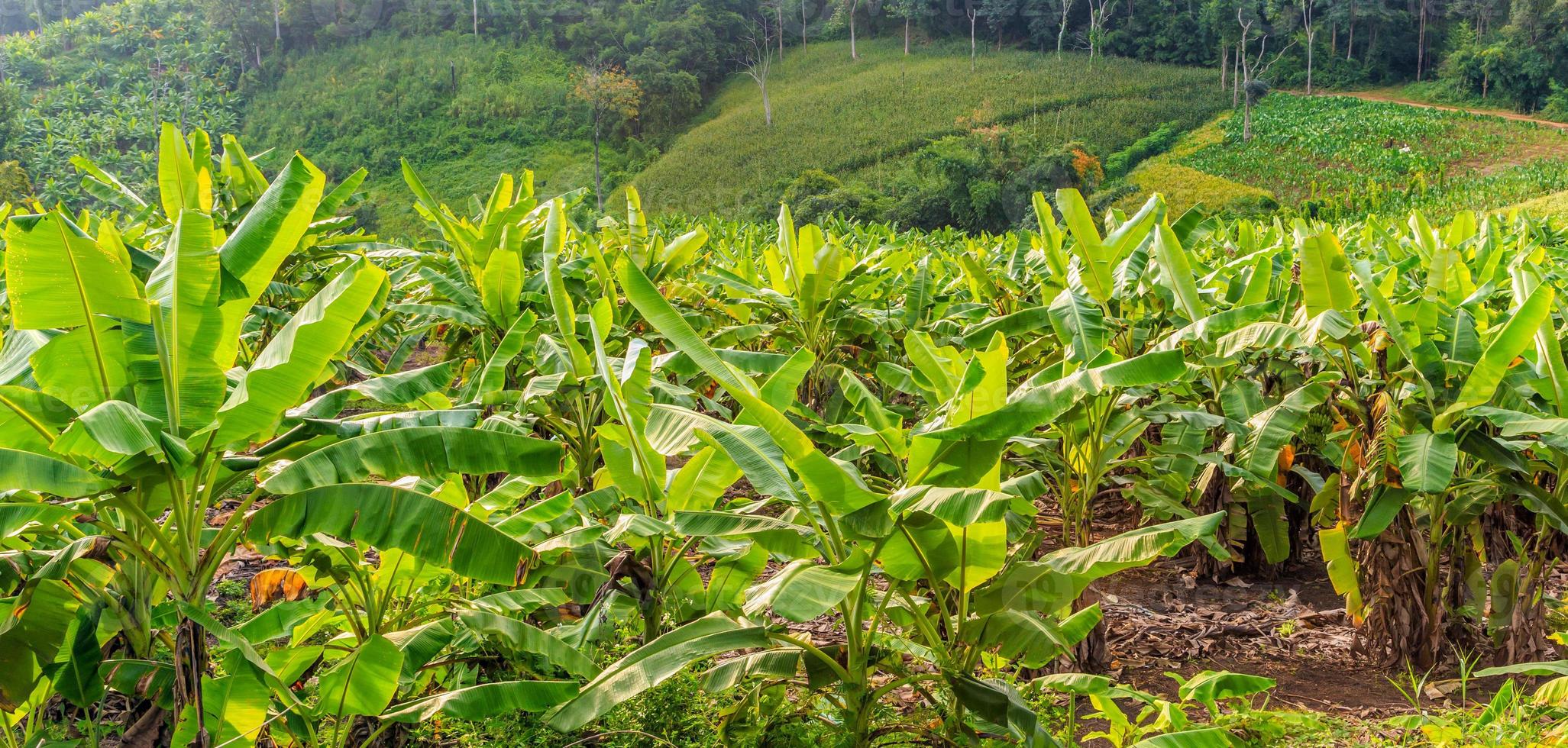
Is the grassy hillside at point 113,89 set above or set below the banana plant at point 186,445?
above

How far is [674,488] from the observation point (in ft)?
9.21

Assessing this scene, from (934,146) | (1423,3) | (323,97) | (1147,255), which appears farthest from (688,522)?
(1423,3)

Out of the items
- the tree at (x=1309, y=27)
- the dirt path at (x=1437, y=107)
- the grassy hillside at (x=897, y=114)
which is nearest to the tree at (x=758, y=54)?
the grassy hillside at (x=897, y=114)

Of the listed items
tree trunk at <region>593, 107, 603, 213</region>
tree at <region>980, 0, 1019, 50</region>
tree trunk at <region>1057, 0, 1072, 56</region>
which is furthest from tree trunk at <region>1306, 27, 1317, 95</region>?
tree trunk at <region>593, 107, 603, 213</region>

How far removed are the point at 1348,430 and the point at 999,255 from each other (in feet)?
13.1

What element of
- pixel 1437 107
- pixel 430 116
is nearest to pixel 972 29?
pixel 1437 107

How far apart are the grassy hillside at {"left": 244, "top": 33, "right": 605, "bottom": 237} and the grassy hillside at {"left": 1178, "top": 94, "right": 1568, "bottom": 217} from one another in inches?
1225

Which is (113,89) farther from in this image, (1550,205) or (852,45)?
(1550,205)

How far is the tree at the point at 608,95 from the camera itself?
52.3m

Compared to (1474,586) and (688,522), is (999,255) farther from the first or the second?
(688,522)

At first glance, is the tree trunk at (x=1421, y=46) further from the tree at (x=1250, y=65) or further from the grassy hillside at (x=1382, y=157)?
the grassy hillside at (x=1382, y=157)

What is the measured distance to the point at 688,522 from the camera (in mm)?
2385

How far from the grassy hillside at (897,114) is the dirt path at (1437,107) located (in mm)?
8459

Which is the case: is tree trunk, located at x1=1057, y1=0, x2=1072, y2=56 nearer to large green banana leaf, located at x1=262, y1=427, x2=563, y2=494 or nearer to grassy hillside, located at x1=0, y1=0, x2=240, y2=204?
grassy hillside, located at x1=0, y1=0, x2=240, y2=204
